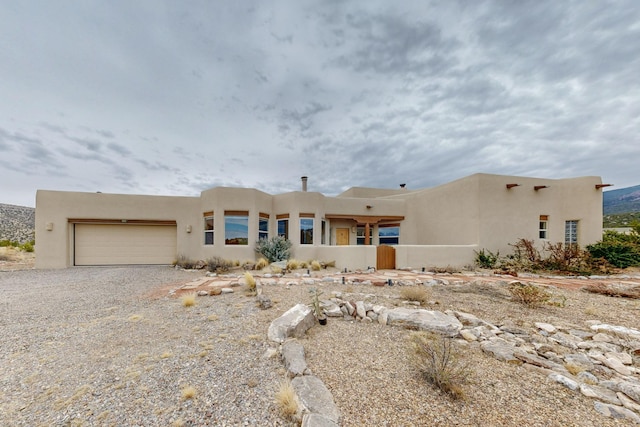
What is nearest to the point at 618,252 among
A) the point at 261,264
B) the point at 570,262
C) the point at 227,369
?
the point at 570,262

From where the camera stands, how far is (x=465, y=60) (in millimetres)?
9852

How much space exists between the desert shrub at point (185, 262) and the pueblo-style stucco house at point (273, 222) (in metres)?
0.24

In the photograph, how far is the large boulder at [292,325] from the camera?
12.5ft

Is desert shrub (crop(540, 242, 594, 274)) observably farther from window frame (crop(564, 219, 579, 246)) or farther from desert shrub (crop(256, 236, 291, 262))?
desert shrub (crop(256, 236, 291, 262))

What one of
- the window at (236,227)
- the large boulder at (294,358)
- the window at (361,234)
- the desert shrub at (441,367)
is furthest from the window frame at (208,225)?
the desert shrub at (441,367)

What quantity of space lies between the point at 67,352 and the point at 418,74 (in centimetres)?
1408

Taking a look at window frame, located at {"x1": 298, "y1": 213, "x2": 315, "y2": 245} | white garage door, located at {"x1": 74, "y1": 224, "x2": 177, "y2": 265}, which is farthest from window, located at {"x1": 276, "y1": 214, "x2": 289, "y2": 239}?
white garage door, located at {"x1": 74, "y1": 224, "x2": 177, "y2": 265}

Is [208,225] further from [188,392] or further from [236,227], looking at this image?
[188,392]

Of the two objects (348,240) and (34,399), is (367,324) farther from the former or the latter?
(348,240)

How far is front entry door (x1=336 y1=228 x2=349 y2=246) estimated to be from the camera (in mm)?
14345

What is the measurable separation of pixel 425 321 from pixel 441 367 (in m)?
1.55

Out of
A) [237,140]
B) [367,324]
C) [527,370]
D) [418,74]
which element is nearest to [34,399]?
[367,324]

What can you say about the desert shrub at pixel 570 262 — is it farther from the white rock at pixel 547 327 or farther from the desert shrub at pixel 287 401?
the desert shrub at pixel 287 401

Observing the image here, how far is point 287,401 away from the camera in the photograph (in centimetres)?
234
